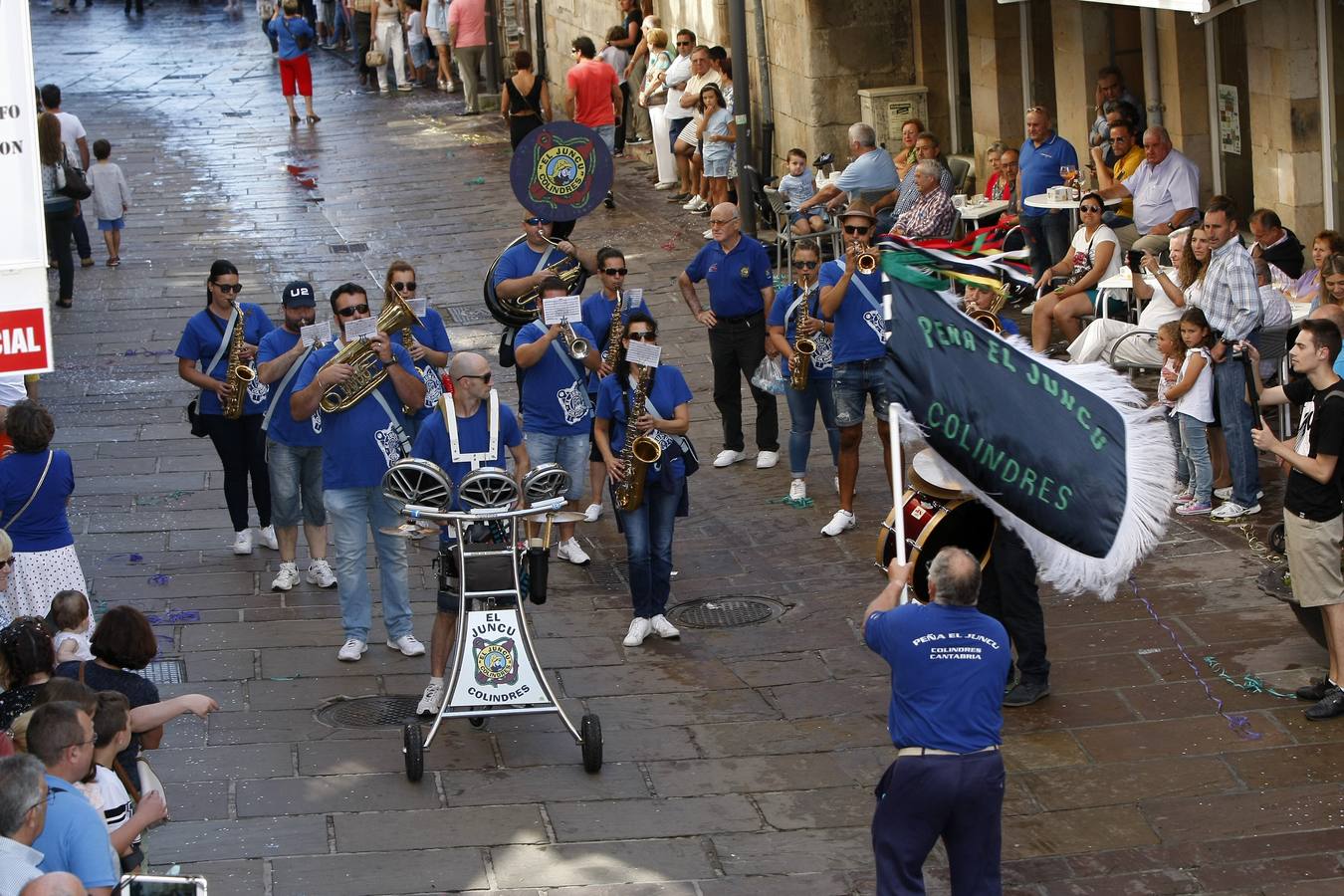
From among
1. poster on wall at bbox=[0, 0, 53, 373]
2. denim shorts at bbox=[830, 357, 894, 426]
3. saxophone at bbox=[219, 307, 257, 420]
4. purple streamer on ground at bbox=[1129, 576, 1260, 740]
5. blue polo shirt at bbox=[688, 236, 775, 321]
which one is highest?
poster on wall at bbox=[0, 0, 53, 373]

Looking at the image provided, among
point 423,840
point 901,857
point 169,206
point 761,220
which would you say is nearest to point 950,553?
point 901,857

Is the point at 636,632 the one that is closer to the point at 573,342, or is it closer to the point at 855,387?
the point at 573,342

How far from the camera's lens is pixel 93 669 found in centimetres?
762

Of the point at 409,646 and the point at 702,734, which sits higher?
the point at 409,646

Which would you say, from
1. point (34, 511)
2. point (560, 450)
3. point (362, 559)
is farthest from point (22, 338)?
point (560, 450)

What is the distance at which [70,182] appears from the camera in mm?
19203

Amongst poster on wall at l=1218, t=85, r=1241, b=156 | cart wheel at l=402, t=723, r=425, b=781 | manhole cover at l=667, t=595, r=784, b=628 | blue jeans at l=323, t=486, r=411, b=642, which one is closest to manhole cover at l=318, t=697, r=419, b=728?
blue jeans at l=323, t=486, r=411, b=642

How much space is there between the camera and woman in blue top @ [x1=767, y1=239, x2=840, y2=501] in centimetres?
1232

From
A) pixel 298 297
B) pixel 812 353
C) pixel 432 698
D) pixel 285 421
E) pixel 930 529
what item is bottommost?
pixel 432 698

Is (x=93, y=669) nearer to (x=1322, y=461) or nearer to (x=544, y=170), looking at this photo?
(x=1322, y=461)

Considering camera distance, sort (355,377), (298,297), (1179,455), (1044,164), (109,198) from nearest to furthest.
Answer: (355,377), (298,297), (1179,455), (1044,164), (109,198)

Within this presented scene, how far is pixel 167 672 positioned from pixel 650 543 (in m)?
2.67

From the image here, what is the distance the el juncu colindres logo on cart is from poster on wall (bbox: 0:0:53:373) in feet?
9.60

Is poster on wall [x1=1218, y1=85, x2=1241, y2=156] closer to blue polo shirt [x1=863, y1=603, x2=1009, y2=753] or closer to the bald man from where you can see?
the bald man
